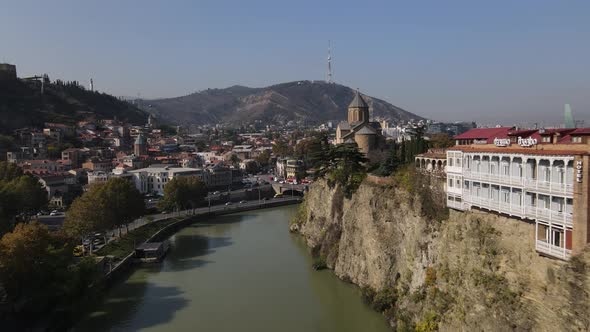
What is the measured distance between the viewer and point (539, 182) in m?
11.2

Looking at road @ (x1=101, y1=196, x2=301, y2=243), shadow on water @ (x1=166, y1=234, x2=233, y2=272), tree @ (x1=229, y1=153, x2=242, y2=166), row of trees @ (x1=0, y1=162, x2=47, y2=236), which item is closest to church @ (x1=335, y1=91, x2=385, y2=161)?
shadow on water @ (x1=166, y1=234, x2=233, y2=272)

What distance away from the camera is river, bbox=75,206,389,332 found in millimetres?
17578

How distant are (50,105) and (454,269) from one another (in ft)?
293

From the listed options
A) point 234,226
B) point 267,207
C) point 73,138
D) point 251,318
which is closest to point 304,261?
point 251,318

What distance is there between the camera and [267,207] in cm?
4584

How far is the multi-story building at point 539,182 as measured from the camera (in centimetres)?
994

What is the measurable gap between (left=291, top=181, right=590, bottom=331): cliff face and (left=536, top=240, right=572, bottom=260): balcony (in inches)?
7.2

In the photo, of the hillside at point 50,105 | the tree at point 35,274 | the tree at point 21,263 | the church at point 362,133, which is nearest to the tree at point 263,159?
the hillside at point 50,105

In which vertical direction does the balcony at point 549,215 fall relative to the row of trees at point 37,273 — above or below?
above

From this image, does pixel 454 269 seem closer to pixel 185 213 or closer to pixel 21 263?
pixel 21 263

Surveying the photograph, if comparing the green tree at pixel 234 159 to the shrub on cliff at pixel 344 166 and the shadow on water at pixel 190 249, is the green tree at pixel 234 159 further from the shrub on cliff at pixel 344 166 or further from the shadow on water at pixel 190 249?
the shrub on cliff at pixel 344 166

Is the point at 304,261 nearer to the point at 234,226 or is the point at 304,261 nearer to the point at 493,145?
the point at 234,226

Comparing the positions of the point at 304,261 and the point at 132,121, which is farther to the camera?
the point at 132,121

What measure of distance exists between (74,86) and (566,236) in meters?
111
